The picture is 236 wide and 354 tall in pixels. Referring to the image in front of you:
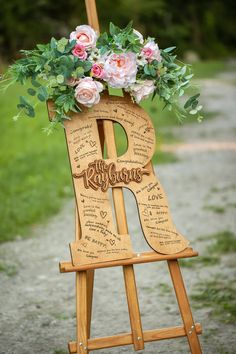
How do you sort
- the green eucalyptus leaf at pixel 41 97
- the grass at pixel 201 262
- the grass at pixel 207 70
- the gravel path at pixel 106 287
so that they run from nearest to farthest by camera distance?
the green eucalyptus leaf at pixel 41 97 < the gravel path at pixel 106 287 < the grass at pixel 201 262 < the grass at pixel 207 70

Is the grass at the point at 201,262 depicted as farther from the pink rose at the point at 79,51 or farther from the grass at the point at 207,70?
the grass at the point at 207,70

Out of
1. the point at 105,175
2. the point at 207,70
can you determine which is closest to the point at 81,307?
the point at 105,175

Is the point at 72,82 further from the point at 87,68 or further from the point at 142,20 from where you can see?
the point at 142,20

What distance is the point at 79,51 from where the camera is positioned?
4.11m

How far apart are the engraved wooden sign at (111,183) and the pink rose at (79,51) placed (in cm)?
28

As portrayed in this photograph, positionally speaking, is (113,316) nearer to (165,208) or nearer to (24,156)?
(165,208)

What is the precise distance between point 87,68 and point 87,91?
0.42ft

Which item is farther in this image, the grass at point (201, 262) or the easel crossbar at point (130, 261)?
the grass at point (201, 262)

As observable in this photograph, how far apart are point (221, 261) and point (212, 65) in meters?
38.5

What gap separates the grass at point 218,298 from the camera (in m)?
5.69

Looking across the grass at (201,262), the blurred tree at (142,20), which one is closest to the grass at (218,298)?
the grass at (201,262)

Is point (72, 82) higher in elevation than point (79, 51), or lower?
lower

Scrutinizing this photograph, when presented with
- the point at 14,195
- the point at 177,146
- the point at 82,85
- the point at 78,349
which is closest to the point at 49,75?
the point at 82,85

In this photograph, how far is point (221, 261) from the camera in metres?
7.19
